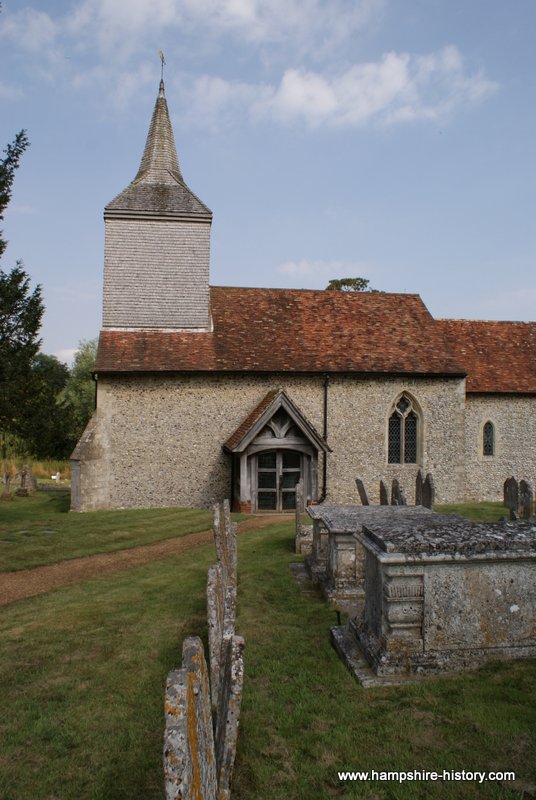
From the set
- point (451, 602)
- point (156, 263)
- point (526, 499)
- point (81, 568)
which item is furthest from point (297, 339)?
point (451, 602)

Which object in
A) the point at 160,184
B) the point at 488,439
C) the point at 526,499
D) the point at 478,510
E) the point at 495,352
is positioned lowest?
the point at 478,510

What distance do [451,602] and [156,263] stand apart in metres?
16.5

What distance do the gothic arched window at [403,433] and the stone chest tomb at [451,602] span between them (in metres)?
13.7

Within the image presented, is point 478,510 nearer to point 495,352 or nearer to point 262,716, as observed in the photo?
point 495,352

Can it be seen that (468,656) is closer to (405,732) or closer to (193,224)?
(405,732)

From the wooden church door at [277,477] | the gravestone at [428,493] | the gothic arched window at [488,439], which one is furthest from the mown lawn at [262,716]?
the gothic arched window at [488,439]

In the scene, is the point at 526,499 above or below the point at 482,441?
below

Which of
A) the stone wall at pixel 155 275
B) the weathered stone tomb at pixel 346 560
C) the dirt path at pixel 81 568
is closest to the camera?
the weathered stone tomb at pixel 346 560

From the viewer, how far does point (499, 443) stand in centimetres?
2058

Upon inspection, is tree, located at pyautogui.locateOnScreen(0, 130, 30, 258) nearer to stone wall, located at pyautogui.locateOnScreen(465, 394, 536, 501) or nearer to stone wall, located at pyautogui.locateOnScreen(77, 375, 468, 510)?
stone wall, located at pyautogui.locateOnScreen(77, 375, 468, 510)

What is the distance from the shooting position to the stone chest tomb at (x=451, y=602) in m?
5.19

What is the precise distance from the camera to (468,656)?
5.25 m

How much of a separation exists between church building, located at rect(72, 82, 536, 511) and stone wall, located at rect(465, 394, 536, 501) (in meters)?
0.04

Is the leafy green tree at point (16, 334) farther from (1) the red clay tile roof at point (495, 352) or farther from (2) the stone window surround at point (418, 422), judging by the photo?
(1) the red clay tile roof at point (495, 352)
